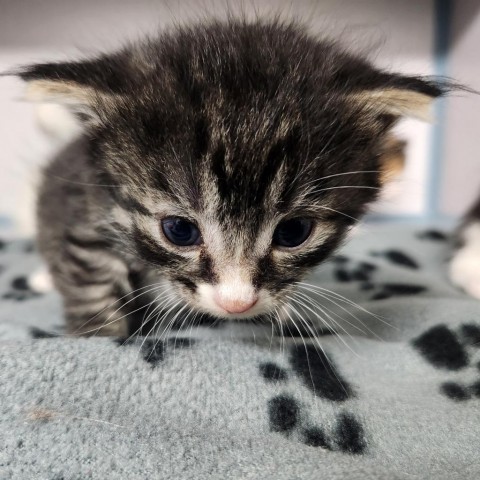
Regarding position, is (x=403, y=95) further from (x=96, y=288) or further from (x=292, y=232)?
(x=96, y=288)

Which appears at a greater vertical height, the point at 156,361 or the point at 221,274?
the point at 221,274

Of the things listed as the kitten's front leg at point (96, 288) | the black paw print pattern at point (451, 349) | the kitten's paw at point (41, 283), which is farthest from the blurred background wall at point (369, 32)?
the black paw print pattern at point (451, 349)

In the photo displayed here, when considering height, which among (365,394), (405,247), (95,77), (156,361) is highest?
(95,77)

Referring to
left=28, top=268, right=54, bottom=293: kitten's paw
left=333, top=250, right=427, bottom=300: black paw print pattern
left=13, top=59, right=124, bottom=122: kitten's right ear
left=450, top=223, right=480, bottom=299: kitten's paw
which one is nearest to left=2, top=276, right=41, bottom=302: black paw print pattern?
left=28, top=268, right=54, bottom=293: kitten's paw

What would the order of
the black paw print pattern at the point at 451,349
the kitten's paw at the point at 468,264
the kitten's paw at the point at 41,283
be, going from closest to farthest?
the black paw print pattern at the point at 451,349
the kitten's paw at the point at 468,264
the kitten's paw at the point at 41,283

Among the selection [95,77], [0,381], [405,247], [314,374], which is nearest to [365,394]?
[314,374]

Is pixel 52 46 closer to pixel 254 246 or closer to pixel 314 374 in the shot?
pixel 254 246

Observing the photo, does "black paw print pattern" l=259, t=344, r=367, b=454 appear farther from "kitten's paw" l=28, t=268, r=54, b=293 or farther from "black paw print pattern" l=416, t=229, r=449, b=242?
"black paw print pattern" l=416, t=229, r=449, b=242

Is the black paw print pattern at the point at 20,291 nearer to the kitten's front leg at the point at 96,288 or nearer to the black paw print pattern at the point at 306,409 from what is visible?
the kitten's front leg at the point at 96,288
